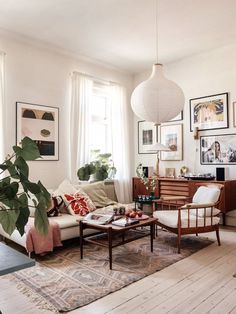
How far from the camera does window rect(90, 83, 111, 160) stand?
5.70 m

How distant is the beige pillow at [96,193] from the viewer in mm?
4656

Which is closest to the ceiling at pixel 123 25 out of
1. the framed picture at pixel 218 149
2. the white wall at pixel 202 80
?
the white wall at pixel 202 80

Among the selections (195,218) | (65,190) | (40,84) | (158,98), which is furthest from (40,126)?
(195,218)

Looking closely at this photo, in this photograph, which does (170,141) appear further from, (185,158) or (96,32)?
(96,32)

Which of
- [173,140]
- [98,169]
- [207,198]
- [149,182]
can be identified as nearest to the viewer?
[207,198]

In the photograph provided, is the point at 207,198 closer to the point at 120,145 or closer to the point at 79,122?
the point at 120,145

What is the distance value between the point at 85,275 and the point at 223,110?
12.1 feet

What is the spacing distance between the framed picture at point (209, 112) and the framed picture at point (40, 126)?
2602mm

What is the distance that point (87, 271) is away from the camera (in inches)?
113

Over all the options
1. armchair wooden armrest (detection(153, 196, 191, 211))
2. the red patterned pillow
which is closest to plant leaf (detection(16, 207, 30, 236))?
the red patterned pillow

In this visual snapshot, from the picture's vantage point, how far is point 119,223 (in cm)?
316

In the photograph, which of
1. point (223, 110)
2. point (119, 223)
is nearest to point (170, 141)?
point (223, 110)

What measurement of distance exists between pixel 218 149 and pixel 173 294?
10.4 ft

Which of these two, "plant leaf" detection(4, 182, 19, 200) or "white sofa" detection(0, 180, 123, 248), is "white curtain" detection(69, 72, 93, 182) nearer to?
"white sofa" detection(0, 180, 123, 248)
